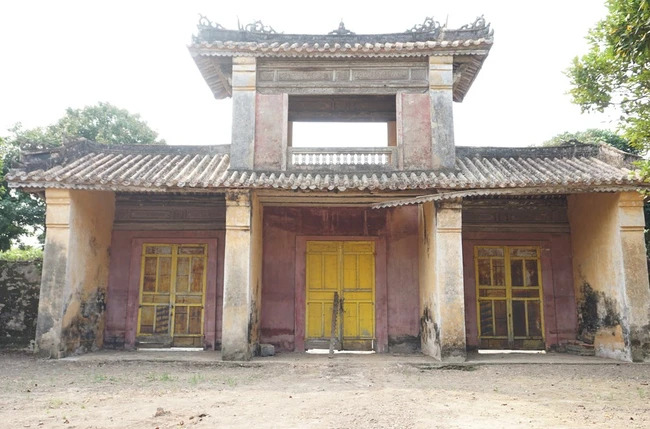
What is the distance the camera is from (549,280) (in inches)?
378

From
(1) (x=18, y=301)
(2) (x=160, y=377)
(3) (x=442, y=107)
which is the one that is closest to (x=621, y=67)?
(3) (x=442, y=107)

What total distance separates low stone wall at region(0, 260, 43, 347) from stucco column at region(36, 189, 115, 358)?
61.1 inches

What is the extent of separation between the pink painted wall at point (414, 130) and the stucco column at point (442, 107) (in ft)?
0.34

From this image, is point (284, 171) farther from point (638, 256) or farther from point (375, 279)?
point (638, 256)

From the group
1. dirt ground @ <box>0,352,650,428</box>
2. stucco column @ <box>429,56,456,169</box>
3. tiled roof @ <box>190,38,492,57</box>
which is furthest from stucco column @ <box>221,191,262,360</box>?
stucco column @ <box>429,56,456,169</box>

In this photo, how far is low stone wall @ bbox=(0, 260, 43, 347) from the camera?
9.55 meters

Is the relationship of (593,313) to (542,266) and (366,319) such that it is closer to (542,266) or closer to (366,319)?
(542,266)

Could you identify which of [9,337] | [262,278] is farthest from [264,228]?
[9,337]

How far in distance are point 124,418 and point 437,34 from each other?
820 cm

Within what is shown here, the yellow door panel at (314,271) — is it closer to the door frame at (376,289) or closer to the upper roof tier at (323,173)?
the door frame at (376,289)

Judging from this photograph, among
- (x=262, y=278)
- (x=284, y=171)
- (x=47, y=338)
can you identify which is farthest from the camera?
(x=262, y=278)

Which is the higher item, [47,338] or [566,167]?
[566,167]

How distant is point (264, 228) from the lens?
384 inches

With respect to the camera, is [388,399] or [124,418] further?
[388,399]
